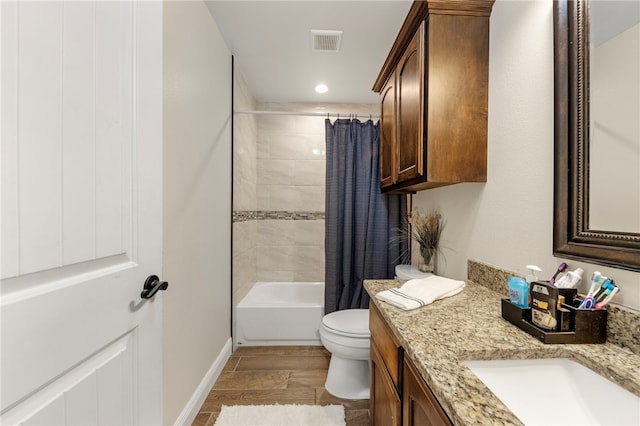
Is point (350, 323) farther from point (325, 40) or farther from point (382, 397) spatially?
point (325, 40)

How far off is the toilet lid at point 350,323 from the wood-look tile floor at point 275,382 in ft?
1.35

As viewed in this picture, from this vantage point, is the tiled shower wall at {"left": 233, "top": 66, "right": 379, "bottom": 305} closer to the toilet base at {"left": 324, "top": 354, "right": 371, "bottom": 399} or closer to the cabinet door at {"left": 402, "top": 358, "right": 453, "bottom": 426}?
the toilet base at {"left": 324, "top": 354, "right": 371, "bottom": 399}

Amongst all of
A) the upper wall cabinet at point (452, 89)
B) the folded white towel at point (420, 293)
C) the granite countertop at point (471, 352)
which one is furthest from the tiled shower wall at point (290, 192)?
the granite countertop at point (471, 352)

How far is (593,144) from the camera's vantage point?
85cm

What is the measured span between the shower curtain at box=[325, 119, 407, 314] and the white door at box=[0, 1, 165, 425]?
64.6 inches

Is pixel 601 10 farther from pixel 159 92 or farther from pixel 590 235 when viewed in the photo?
pixel 159 92

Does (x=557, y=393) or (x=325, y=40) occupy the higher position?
(x=325, y=40)

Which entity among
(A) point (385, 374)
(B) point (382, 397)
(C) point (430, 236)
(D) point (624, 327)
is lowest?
(B) point (382, 397)

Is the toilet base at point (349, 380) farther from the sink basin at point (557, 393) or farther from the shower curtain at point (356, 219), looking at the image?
the sink basin at point (557, 393)

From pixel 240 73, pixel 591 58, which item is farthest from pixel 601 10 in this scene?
pixel 240 73

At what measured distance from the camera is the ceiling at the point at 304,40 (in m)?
1.73

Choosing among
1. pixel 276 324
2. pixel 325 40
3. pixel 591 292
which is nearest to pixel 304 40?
pixel 325 40

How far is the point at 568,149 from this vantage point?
Answer: 0.92 m

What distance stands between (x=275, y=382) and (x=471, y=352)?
1.62m
